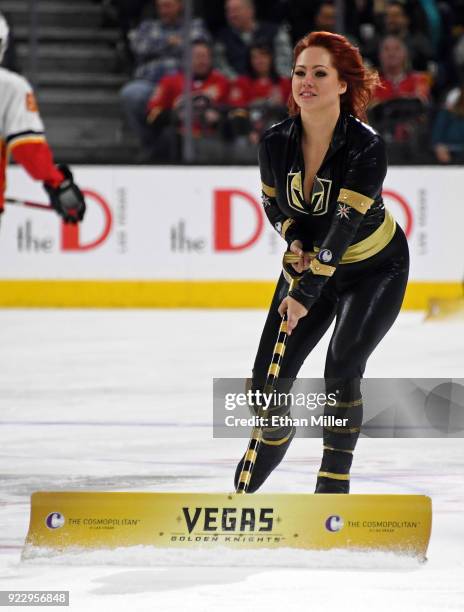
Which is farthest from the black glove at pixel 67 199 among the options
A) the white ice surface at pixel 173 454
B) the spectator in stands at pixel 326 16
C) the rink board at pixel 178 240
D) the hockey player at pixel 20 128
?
the spectator in stands at pixel 326 16

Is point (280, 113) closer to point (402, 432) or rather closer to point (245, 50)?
point (245, 50)

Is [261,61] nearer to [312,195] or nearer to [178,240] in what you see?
[178,240]

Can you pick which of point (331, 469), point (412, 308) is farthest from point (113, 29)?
point (331, 469)

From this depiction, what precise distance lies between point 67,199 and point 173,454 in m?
2.80

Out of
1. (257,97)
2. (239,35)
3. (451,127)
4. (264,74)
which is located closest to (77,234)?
(257,97)

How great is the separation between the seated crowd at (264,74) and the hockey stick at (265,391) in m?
6.77

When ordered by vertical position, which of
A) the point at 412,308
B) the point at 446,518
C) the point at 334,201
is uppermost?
the point at 334,201

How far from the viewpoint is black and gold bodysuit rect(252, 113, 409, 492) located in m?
4.05

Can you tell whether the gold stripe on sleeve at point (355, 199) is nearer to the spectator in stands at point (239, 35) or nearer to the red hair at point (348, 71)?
the red hair at point (348, 71)

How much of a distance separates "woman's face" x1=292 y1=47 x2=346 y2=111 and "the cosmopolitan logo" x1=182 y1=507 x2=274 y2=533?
112cm

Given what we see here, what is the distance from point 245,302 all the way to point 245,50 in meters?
1.98

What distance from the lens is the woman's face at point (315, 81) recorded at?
4.07 metres

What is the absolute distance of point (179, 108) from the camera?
35.6ft

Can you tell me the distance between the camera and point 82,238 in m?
10.8
